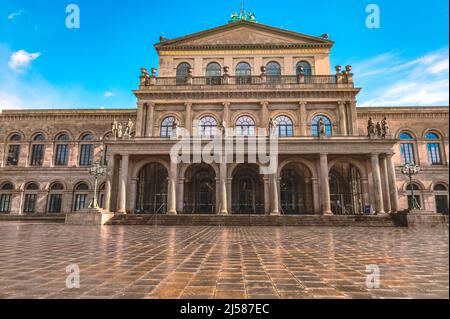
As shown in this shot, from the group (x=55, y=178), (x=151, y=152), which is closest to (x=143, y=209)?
(x=151, y=152)

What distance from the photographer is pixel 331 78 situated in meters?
30.2

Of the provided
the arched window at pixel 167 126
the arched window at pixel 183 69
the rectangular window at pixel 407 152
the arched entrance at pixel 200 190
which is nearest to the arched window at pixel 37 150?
the arched window at pixel 167 126

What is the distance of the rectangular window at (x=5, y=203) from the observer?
31.1 meters

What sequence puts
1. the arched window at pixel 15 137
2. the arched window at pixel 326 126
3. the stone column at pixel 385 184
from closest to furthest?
1. the stone column at pixel 385 184
2. the arched window at pixel 326 126
3. the arched window at pixel 15 137

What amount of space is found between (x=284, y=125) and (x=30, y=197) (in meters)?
29.2

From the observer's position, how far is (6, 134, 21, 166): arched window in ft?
107

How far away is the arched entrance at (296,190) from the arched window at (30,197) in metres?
27.2

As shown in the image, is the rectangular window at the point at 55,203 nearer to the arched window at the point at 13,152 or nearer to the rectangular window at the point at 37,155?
the rectangular window at the point at 37,155

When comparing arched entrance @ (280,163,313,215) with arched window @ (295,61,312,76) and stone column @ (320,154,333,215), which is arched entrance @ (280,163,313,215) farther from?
arched window @ (295,61,312,76)

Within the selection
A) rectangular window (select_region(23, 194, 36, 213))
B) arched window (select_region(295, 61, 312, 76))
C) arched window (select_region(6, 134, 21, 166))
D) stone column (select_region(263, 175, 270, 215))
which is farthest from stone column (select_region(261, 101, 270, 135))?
arched window (select_region(6, 134, 21, 166))

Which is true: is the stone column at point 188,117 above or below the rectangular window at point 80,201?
above

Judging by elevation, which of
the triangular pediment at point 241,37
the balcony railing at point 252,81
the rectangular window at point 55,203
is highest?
the triangular pediment at point 241,37

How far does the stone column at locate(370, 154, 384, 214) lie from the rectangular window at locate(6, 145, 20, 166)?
37.2 m
